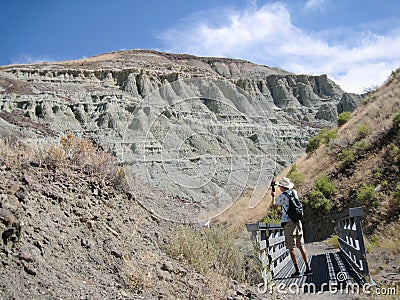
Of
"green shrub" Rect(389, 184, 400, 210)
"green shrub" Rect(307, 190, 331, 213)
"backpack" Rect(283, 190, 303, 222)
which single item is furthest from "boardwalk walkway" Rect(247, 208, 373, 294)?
"green shrub" Rect(307, 190, 331, 213)

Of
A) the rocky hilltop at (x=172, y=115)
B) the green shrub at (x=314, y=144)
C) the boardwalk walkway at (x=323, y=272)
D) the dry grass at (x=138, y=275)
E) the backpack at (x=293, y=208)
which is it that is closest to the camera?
the dry grass at (x=138, y=275)

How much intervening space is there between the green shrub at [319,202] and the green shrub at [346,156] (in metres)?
1.77

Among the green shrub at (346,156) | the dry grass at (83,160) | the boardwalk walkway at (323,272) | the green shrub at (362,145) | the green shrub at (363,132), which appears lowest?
the boardwalk walkway at (323,272)

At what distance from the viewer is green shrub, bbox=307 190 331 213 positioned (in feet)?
49.8

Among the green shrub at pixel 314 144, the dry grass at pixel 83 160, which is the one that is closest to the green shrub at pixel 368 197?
the dry grass at pixel 83 160

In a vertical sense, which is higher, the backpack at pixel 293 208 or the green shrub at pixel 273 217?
the backpack at pixel 293 208

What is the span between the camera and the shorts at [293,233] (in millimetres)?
6129

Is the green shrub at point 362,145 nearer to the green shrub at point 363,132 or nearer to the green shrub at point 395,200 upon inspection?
the green shrub at point 363,132

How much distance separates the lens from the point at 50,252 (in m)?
4.25

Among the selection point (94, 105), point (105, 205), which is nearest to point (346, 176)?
A: point (105, 205)

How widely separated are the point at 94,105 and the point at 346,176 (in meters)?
52.2

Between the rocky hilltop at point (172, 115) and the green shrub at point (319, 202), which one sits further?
the green shrub at point (319, 202)

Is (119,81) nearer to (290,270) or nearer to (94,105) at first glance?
(94,105)

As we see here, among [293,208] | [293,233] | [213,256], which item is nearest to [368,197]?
[293,233]
